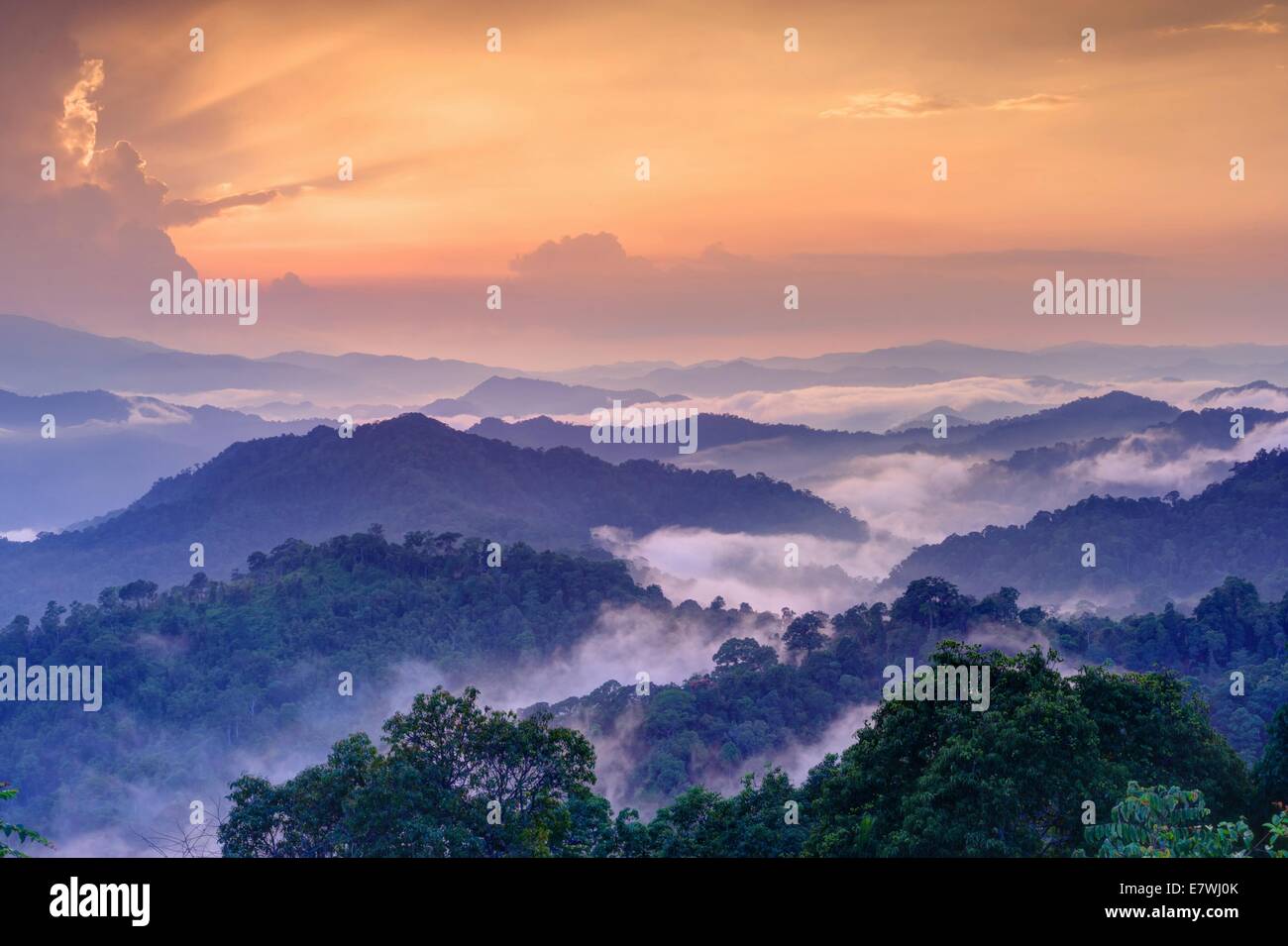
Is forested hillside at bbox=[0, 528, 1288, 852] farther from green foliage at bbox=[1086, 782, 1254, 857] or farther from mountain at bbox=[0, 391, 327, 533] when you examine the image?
mountain at bbox=[0, 391, 327, 533]

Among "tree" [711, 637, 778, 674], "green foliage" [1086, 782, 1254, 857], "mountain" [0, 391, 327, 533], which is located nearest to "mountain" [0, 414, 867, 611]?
"mountain" [0, 391, 327, 533]

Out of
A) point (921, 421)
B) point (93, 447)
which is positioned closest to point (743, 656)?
point (921, 421)

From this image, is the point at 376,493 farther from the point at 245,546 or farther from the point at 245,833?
the point at 245,833

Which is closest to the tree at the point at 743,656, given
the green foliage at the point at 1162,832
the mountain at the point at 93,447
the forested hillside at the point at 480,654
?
the forested hillside at the point at 480,654

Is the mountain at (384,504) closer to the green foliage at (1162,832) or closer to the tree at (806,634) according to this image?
the tree at (806,634)
